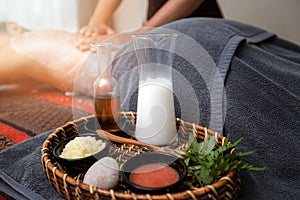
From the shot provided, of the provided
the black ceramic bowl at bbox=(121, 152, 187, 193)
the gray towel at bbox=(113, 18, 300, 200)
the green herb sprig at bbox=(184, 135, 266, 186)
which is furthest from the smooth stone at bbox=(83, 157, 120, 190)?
the gray towel at bbox=(113, 18, 300, 200)

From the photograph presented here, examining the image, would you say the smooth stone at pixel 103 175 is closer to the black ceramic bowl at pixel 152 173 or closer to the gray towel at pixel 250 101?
the black ceramic bowl at pixel 152 173

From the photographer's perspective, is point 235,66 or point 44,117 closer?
point 235,66

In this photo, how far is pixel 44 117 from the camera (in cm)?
130

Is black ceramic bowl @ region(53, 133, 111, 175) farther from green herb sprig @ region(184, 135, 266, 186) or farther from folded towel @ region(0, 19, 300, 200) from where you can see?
green herb sprig @ region(184, 135, 266, 186)

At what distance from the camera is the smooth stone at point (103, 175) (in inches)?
25.9

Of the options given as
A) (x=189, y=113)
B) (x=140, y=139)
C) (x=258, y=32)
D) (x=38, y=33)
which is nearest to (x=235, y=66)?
(x=189, y=113)

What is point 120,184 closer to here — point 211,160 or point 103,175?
point 103,175

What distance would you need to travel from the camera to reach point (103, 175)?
0.66 m

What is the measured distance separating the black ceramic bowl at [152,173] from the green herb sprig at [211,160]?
3 centimetres

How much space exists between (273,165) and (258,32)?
0.70 metres

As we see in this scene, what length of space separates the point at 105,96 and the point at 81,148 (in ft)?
0.57

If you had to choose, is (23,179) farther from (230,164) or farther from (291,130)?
(291,130)

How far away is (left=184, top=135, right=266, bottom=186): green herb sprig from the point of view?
26.9 inches

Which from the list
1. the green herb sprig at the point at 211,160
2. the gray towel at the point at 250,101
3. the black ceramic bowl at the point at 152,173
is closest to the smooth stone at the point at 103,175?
the black ceramic bowl at the point at 152,173
